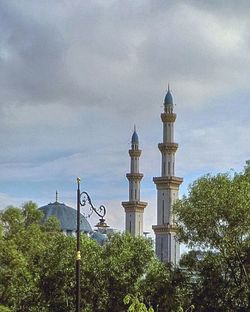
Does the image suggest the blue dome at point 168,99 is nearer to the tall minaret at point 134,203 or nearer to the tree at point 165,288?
the tall minaret at point 134,203

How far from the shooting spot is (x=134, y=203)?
3696 inches

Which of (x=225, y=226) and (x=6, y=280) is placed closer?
(x=225, y=226)

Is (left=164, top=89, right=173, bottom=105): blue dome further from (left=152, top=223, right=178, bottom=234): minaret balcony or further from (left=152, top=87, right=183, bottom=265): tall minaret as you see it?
(left=152, top=223, right=178, bottom=234): minaret balcony

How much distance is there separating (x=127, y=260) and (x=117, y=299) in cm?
181

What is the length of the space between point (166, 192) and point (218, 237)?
177 feet

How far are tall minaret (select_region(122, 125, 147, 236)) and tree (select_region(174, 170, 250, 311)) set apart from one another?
2521 inches

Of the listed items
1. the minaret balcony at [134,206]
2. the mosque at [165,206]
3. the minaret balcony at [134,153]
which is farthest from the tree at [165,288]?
the minaret balcony at [134,153]

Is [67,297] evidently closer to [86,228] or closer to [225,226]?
[225,226]

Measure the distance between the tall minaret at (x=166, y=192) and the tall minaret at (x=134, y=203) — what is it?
1023 cm

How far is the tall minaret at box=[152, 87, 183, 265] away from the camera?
265 feet

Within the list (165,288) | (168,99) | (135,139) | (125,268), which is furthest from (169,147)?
(165,288)

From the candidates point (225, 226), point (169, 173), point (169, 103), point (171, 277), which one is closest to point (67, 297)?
point (171, 277)

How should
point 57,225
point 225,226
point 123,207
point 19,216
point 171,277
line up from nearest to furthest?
1. point 225,226
2. point 171,277
3. point 19,216
4. point 57,225
5. point 123,207

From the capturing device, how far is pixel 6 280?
102ft
